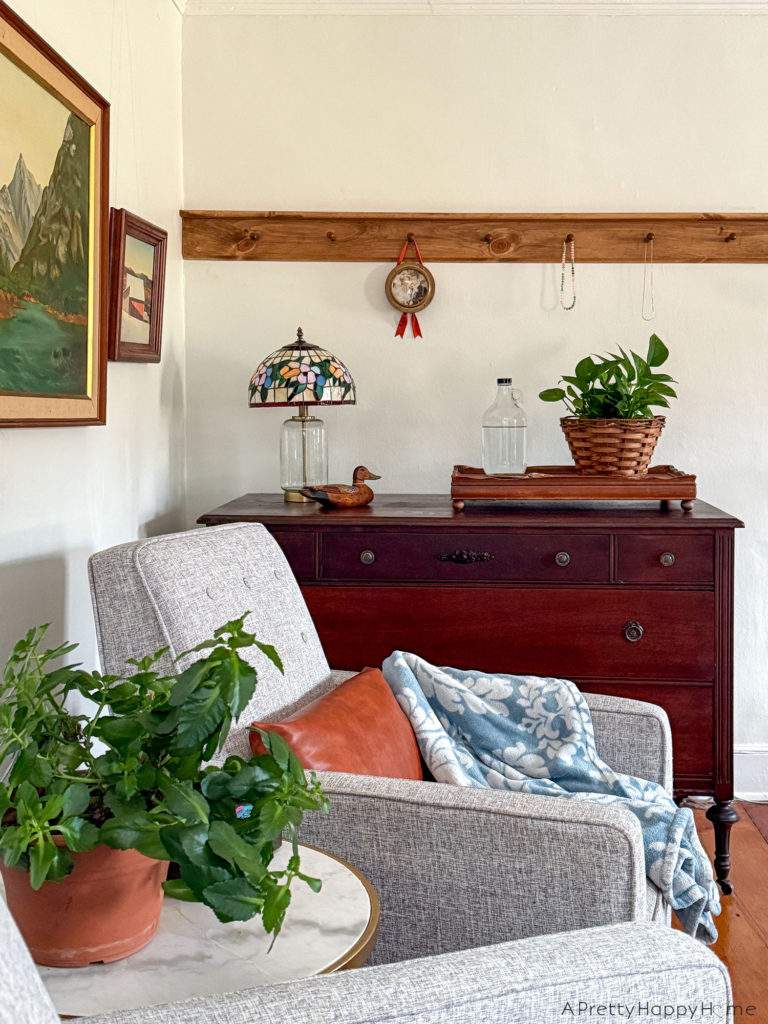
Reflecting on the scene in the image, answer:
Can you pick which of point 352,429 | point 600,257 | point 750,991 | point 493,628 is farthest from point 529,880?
point 600,257

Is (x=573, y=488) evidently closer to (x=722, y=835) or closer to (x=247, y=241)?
(x=722, y=835)

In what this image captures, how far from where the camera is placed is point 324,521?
2.54 meters

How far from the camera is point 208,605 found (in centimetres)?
169

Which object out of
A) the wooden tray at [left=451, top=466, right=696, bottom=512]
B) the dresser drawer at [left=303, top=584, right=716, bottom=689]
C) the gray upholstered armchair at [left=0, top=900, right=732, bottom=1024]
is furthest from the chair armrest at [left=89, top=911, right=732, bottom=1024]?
the wooden tray at [left=451, top=466, right=696, bottom=512]

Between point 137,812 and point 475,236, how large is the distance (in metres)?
2.48

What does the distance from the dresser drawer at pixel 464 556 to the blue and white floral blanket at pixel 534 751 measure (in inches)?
24.5

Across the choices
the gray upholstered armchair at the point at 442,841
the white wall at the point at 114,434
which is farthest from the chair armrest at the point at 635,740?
the white wall at the point at 114,434

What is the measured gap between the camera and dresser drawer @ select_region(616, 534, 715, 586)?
2508 mm

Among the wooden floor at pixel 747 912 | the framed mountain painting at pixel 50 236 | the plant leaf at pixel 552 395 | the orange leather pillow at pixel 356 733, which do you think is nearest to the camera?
the orange leather pillow at pixel 356 733

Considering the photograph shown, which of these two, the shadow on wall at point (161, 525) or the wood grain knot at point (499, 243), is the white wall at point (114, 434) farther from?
the wood grain knot at point (499, 243)

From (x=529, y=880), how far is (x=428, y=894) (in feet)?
0.47

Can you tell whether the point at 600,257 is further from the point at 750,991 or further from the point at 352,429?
the point at 750,991

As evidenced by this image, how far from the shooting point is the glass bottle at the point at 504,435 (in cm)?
285

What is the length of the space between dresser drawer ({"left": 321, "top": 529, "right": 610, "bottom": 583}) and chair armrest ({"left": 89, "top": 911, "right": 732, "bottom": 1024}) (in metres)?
1.59
